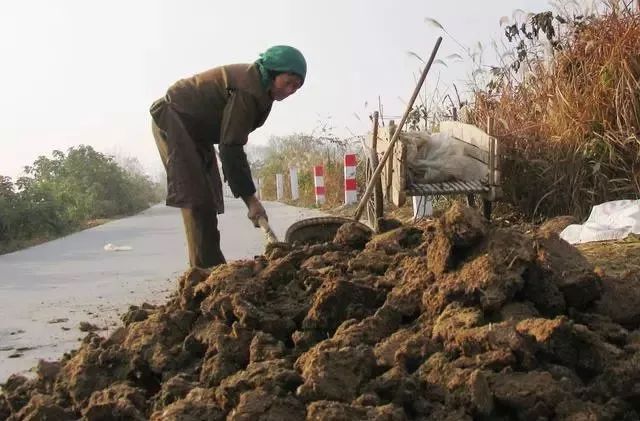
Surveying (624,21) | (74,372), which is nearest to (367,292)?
(74,372)

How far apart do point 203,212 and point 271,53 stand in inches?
42.3

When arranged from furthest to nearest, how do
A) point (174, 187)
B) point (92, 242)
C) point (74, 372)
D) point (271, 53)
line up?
point (92, 242) → point (174, 187) → point (271, 53) → point (74, 372)

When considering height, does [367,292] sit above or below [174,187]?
below

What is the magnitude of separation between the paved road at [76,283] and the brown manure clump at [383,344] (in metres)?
1.00

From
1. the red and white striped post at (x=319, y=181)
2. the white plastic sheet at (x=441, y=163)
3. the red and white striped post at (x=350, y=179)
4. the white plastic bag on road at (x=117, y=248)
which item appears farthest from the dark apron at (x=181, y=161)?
the red and white striped post at (x=319, y=181)

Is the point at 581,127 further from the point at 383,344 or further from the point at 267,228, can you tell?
the point at 383,344

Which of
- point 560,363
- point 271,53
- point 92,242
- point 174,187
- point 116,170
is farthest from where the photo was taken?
point 116,170

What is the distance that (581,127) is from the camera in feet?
20.5

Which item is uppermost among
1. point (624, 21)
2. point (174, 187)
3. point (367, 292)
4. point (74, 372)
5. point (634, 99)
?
point (624, 21)

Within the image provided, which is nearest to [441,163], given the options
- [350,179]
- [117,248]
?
[117,248]

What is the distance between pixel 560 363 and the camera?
2.25m

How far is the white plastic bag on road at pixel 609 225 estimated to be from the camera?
191 inches

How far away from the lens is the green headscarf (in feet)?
14.1

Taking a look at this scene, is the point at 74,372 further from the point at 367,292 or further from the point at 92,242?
the point at 92,242
